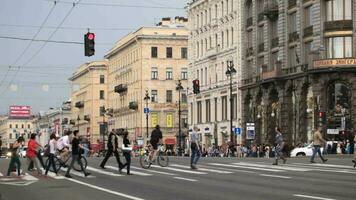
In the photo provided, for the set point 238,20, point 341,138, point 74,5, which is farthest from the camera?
point 238,20

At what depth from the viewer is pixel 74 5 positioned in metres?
38.3

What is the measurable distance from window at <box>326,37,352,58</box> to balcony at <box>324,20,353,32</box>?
2.62 ft

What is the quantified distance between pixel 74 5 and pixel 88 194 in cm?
2040

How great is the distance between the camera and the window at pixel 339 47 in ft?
213

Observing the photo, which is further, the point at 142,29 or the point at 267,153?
the point at 142,29

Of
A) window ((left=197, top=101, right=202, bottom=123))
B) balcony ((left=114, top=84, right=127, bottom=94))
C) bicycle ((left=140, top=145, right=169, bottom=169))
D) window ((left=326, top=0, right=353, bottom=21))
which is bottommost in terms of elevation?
bicycle ((left=140, top=145, right=169, bottom=169))

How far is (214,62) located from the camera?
92.7m

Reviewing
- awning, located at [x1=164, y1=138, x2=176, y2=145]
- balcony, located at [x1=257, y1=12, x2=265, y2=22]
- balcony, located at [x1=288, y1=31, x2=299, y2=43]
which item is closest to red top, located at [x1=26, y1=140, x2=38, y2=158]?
balcony, located at [x1=288, y1=31, x2=299, y2=43]

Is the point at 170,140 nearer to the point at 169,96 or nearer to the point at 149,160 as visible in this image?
the point at 169,96

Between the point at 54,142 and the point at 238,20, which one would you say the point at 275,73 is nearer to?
the point at 238,20

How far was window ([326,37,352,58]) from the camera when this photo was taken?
213ft

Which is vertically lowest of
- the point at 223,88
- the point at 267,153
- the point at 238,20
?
the point at 267,153

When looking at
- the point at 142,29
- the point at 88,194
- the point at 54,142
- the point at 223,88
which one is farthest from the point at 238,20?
the point at 88,194

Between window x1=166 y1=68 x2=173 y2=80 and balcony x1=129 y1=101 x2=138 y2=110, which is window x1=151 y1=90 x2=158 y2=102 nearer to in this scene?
balcony x1=129 y1=101 x2=138 y2=110
